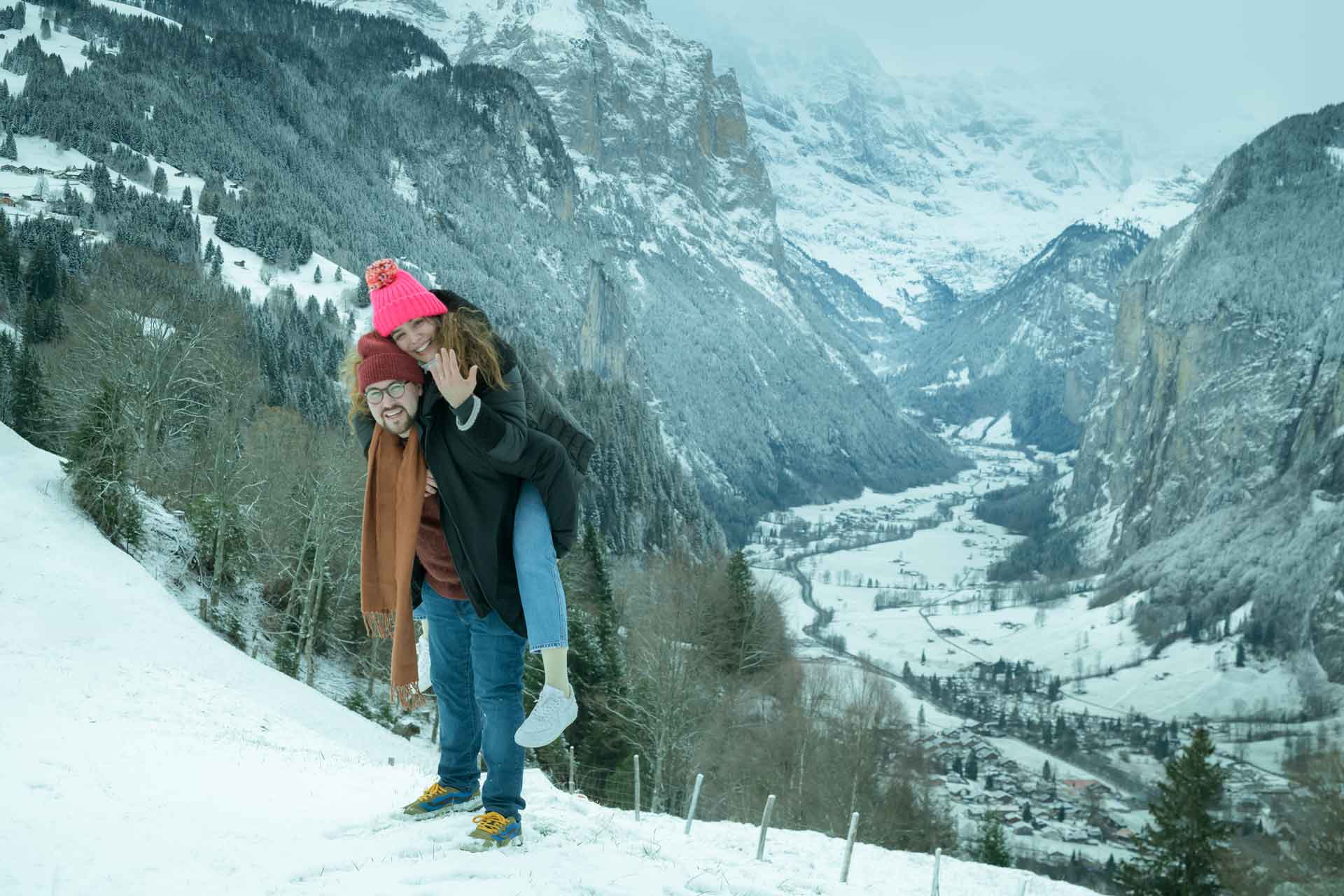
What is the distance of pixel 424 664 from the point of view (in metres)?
4.98

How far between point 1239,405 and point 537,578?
154507mm

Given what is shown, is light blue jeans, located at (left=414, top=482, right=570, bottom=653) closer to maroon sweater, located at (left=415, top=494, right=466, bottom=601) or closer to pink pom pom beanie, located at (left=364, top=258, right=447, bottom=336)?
maroon sweater, located at (left=415, top=494, right=466, bottom=601)

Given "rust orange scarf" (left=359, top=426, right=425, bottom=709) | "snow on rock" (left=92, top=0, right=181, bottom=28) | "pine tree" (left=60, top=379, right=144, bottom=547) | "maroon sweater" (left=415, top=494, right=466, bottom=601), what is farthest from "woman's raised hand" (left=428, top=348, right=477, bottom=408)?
"snow on rock" (left=92, top=0, right=181, bottom=28)

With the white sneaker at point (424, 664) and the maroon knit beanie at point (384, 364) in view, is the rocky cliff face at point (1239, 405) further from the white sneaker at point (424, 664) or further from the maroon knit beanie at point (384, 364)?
the maroon knit beanie at point (384, 364)

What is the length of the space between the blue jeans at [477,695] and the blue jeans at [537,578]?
27 centimetres

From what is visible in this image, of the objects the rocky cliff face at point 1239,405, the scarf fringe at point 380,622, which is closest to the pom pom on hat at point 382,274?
the scarf fringe at point 380,622

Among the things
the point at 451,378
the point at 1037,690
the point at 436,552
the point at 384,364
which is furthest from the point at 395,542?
the point at 1037,690

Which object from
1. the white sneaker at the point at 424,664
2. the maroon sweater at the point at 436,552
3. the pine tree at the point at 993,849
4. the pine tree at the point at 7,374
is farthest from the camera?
the pine tree at the point at 7,374

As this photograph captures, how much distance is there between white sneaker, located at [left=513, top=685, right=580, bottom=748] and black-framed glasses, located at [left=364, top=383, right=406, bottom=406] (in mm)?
1576

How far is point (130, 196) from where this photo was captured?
85812 mm

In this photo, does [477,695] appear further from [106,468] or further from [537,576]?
[106,468]

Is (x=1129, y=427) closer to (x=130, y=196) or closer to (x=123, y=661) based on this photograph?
(x=130, y=196)

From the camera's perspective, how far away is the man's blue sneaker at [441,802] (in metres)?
4.87

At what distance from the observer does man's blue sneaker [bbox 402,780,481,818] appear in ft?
16.0
